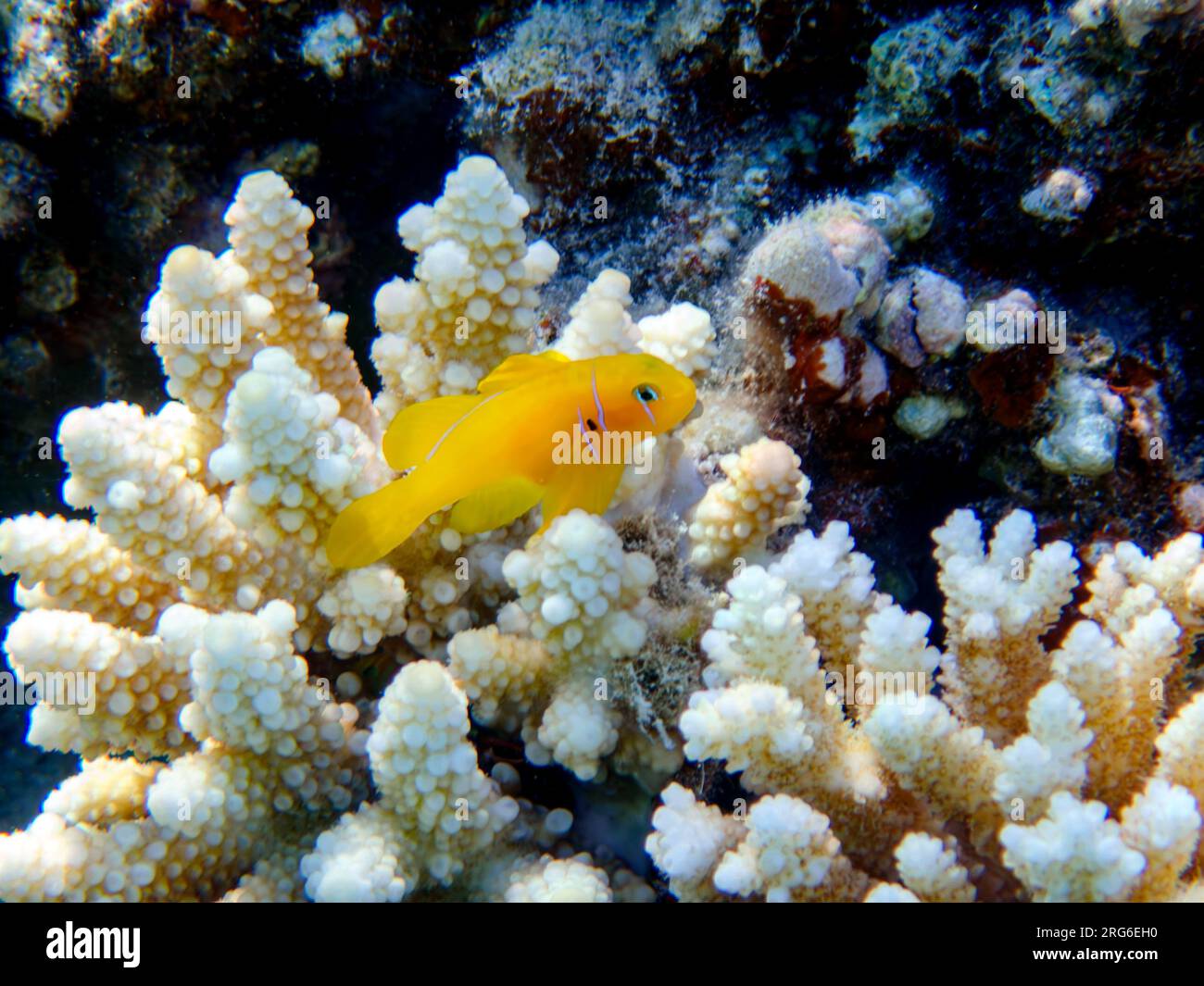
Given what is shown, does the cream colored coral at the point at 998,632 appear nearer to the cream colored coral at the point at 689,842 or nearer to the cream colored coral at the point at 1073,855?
the cream colored coral at the point at 1073,855

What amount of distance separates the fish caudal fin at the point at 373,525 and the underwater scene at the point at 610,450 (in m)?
0.01

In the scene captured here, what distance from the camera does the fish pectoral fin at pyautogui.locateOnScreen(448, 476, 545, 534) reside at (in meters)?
2.31

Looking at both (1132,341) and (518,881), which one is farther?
(1132,341)

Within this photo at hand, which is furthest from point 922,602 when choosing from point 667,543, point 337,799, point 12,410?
point 12,410

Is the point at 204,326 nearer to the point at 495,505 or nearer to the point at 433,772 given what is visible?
the point at 495,505

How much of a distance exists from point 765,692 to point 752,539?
0.72 m

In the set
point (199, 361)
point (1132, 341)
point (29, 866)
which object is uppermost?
point (1132, 341)

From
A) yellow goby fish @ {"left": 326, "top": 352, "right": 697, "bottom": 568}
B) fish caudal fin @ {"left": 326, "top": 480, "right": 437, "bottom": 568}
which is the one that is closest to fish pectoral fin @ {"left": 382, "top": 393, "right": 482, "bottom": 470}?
yellow goby fish @ {"left": 326, "top": 352, "right": 697, "bottom": 568}

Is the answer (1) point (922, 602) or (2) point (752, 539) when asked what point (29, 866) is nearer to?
(2) point (752, 539)

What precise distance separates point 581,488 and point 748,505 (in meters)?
0.56

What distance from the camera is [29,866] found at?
1800mm

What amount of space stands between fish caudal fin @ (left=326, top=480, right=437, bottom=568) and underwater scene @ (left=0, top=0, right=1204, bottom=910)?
0.01m

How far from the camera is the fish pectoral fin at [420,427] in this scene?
2.24 metres

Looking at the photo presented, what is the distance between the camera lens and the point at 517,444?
2.19m
